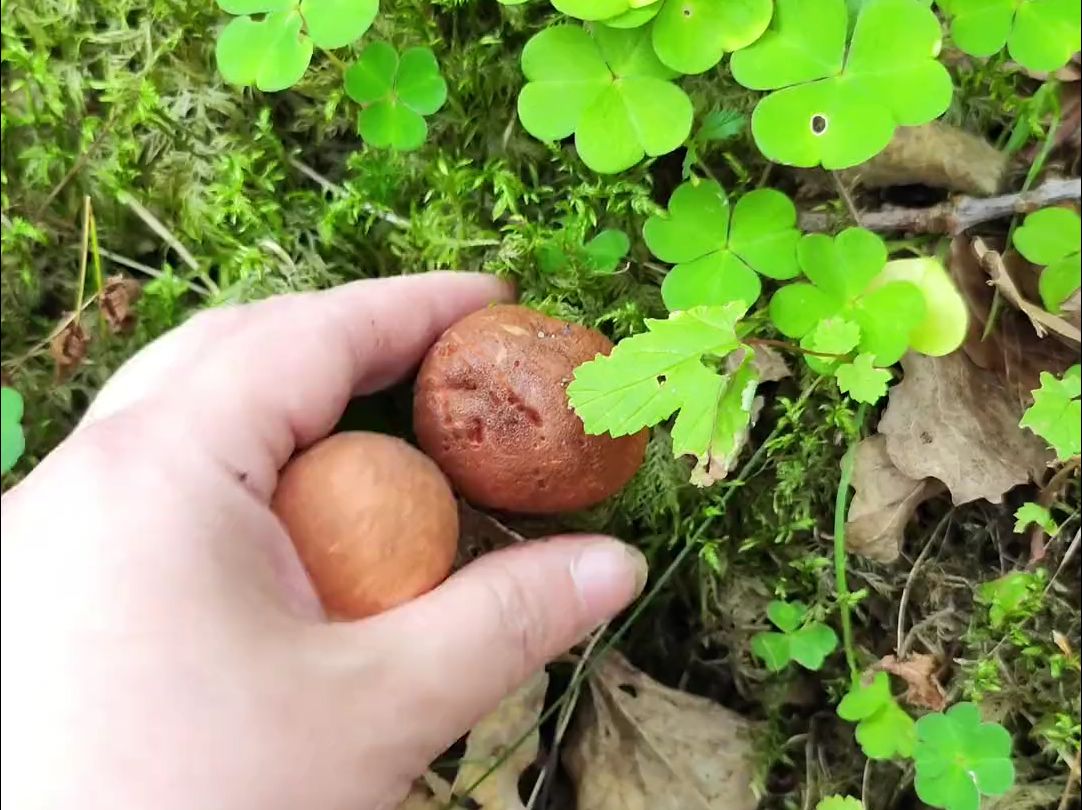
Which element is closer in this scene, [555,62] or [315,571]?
→ [315,571]

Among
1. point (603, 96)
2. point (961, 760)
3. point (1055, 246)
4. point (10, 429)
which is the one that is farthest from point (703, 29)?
point (10, 429)

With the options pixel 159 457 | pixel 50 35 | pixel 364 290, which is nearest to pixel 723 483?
pixel 364 290

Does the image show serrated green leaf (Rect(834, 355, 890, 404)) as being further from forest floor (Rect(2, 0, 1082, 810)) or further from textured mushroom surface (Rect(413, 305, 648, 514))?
textured mushroom surface (Rect(413, 305, 648, 514))

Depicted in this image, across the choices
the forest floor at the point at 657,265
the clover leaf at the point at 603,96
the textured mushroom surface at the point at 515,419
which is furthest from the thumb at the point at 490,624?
the clover leaf at the point at 603,96

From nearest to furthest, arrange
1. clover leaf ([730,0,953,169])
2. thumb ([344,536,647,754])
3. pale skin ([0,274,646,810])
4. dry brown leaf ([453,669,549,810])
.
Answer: pale skin ([0,274,646,810]) → thumb ([344,536,647,754]) → clover leaf ([730,0,953,169]) → dry brown leaf ([453,669,549,810])

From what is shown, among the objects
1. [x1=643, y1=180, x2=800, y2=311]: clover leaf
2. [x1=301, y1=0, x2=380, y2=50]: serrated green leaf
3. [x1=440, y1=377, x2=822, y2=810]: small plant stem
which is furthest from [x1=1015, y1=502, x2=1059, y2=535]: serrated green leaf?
[x1=301, y1=0, x2=380, y2=50]: serrated green leaf

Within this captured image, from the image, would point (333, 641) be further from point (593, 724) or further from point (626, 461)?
Answer: point (593, 724)
